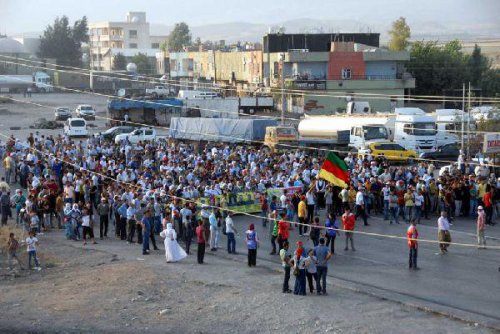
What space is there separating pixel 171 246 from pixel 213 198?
13.5ft

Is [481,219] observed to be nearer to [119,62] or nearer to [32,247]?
[32,247]

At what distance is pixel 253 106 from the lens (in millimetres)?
63375

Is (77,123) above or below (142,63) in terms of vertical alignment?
Answer: below

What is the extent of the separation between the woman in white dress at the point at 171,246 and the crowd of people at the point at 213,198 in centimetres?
3

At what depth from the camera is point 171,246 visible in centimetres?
2205

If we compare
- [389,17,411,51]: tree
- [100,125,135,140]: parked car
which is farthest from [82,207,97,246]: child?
[389,17,411,51]: tree

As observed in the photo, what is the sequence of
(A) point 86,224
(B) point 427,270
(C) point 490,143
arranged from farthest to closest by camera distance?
1. (C) point 490,143
2. (A) point 86,224
3. (B) point 427,270

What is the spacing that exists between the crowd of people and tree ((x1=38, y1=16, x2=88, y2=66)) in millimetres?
92604

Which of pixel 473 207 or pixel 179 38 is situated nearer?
pixel 473 207

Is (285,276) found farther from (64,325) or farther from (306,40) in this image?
(306,40)

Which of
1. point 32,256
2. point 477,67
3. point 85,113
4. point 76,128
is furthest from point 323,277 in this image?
point 477,67

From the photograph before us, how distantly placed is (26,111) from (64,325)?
56876 millimetres

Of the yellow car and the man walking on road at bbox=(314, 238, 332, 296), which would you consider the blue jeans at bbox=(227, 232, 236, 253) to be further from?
the yellow car

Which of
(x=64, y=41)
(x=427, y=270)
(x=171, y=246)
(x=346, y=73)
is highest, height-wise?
(x=64, y=41)
